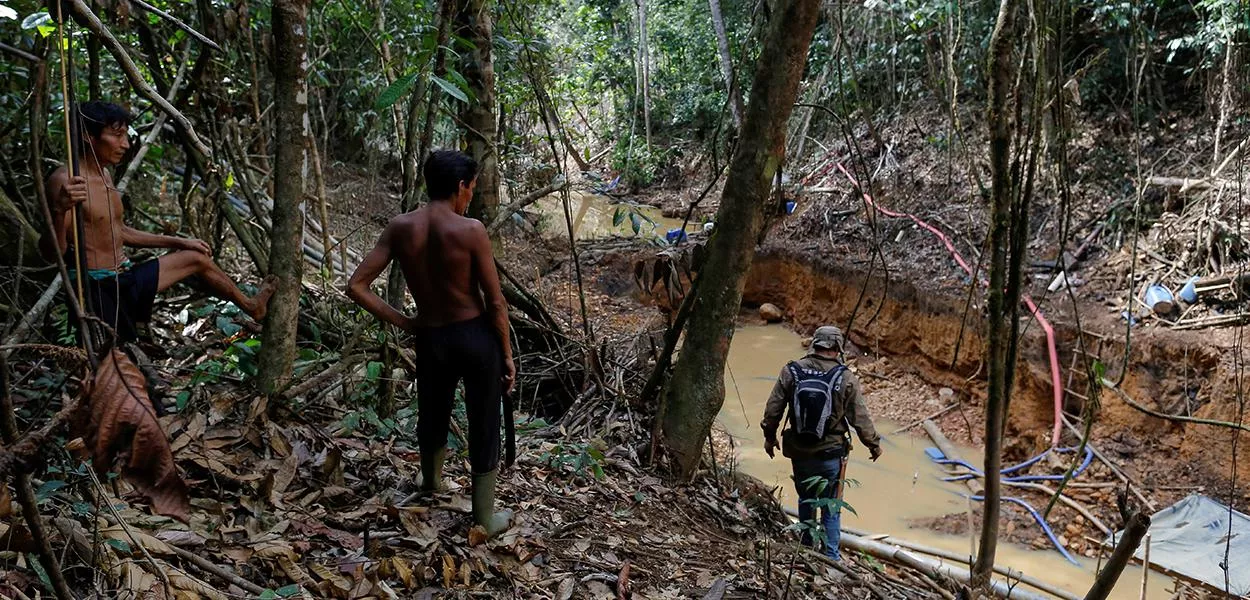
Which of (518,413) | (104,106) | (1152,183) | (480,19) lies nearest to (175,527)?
(104,106)

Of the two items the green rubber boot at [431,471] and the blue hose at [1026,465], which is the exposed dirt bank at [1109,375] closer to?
the blue hose at [1026,465]

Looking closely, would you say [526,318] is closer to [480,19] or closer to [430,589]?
[480,19]

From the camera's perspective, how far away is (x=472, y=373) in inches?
127

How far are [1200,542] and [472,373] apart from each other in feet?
21.7

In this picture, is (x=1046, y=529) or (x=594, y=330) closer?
(x=594, y=330)

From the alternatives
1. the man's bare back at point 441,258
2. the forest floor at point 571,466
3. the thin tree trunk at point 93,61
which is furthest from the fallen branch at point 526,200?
the thin tree trunk at point 93,61

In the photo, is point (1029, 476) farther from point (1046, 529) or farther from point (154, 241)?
point (154, 241)

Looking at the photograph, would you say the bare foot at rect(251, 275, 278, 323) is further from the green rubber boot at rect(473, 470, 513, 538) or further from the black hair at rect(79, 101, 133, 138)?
the green rubber boot at rect(473, 470, 513, 538)

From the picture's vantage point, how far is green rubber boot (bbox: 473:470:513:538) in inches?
129

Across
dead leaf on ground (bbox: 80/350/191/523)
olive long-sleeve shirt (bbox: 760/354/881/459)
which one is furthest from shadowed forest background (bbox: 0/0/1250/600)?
olive long-sleeve shirt (bbox: 760/354/881/459)

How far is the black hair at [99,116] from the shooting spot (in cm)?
323

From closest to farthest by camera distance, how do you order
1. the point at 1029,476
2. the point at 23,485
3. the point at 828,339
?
the point at 23,485, the point at 828,339, the point at 1029,476

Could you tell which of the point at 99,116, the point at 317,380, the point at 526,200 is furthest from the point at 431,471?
the point at 99,116

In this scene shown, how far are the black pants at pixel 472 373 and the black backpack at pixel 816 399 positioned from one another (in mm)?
2686
